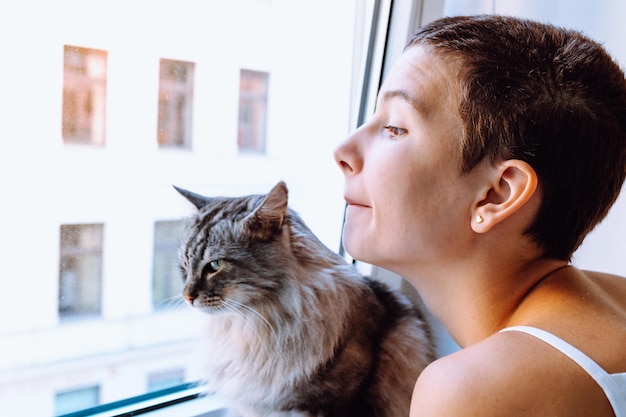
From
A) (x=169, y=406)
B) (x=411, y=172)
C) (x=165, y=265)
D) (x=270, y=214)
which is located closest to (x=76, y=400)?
(x=169, y=406)

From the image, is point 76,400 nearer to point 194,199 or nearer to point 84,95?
point 194,199

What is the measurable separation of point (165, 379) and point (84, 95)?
65 centimetres

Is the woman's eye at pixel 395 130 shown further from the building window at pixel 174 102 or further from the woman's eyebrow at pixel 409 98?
the building window at pixel 174 102

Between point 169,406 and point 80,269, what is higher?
point 80,269

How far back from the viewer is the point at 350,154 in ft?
3.06

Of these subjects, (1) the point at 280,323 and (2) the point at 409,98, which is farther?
(1) the point at 280,323

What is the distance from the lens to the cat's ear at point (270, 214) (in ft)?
3.55

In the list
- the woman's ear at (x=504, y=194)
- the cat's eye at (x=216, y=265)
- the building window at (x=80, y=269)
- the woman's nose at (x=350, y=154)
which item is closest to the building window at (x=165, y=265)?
the building window at (x=80, y=269)

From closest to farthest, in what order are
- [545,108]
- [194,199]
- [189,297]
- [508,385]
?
1. [508,385]
2. [545,108]
3. [189,297]
4. [194,199]

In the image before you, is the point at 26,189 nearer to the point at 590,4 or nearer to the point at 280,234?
the point at 280,234

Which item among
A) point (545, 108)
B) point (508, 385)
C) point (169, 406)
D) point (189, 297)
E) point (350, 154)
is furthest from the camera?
point (169, 406)

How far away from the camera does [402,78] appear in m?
0.90

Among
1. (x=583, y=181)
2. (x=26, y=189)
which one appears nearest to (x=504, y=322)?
(x=583, y=181)

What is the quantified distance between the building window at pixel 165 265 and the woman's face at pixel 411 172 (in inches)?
20.6
